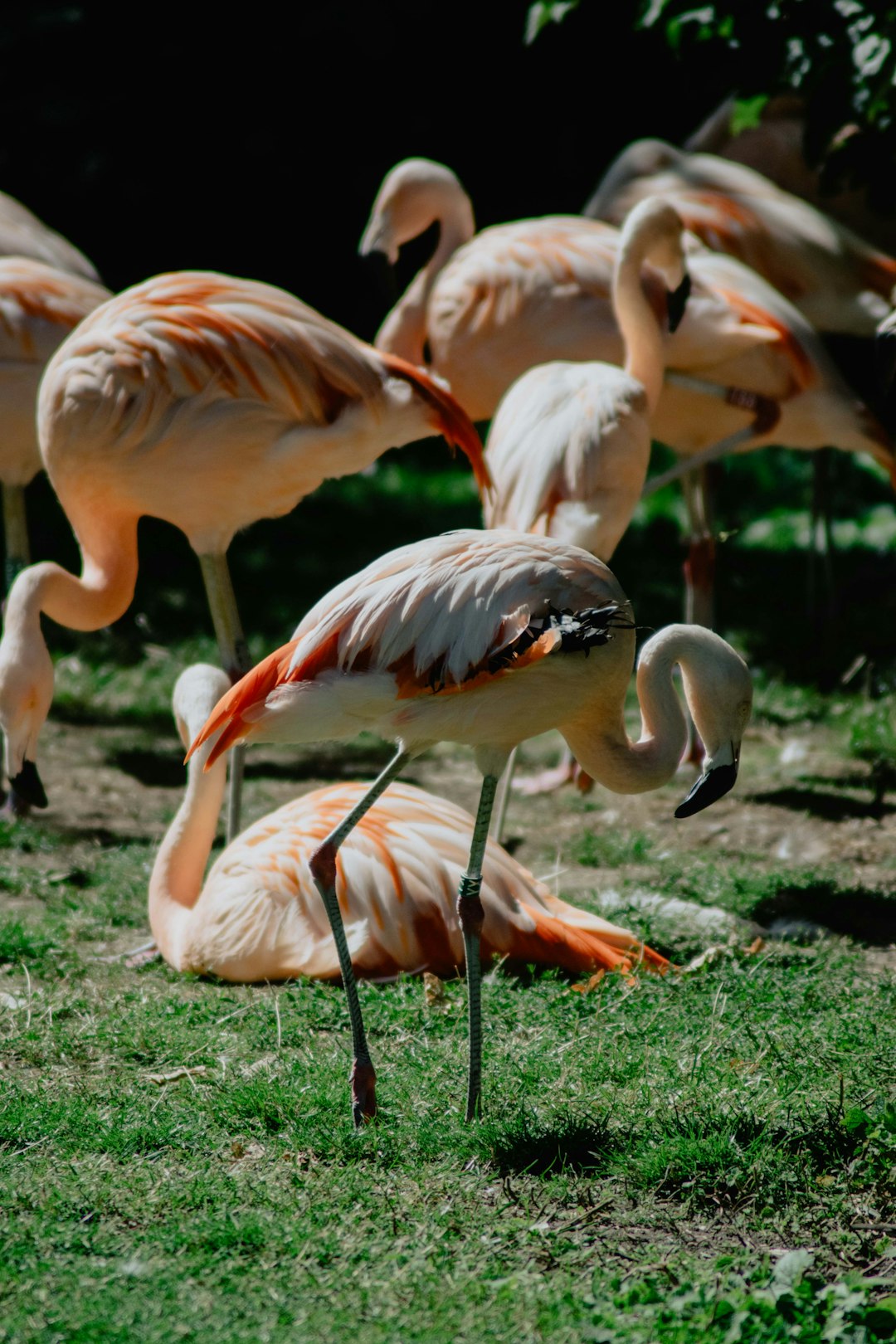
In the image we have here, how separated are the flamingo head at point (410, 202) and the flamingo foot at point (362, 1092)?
4.22 m

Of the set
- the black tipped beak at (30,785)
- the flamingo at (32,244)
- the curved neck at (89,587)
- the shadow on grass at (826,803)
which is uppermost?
the flamingo at (32,244)

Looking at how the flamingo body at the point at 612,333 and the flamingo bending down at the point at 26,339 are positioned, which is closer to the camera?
the flamingo bending down at the point at 26,339

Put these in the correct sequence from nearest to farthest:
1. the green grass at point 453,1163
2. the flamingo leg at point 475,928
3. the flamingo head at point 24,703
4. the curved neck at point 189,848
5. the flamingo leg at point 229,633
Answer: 1. the green grass at point 453,1163
2. the flamingo leg at point 475,928
3. the curved neck at point 189,848
4. the flamingo head at point 24,703
5. the flamingo leg at point 229,633

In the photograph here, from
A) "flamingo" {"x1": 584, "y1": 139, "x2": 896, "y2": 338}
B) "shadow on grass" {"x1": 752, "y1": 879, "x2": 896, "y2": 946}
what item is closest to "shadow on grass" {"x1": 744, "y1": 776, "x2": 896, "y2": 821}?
"shadow on grass" {"x1": 752, "y1": 879, "x2": 896, "y2": 946}

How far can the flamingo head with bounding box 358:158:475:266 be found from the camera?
6.21 metres

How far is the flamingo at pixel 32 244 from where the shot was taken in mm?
→ 6086

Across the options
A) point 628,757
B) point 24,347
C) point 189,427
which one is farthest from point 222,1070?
point 24,347

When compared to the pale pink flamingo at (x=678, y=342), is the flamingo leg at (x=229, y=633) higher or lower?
lower

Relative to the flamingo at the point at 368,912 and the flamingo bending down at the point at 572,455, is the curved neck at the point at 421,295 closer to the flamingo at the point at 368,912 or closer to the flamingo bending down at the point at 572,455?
the flamingo bending down at the point at 572,455

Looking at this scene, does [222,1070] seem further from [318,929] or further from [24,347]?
[24,347]

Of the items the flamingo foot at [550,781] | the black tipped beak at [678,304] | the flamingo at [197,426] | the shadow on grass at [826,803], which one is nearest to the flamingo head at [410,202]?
the black tipped beak at [678,304]

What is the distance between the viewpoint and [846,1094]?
9.50 ft

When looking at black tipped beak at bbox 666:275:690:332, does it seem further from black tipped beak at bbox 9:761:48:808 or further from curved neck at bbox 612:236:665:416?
black tipped beak at bbox 9:761:48:808

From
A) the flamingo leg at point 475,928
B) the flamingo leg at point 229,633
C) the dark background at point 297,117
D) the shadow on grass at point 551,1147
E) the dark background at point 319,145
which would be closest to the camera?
the shadow on grass at point 551,1147
